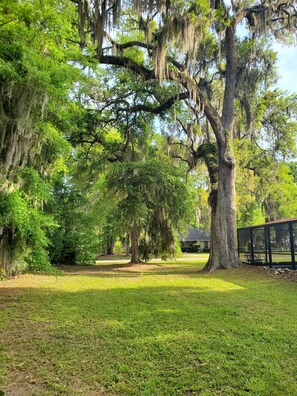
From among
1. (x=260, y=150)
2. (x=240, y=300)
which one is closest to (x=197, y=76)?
(x=260, y=150)

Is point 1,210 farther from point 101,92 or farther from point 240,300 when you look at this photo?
point 101,92

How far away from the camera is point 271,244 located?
11.9m

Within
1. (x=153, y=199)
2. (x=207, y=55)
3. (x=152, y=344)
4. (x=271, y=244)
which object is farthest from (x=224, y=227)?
(x=152, y=344)

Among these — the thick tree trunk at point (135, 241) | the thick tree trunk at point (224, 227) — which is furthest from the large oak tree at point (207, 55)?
the thick tree trunk at point (135, 241)

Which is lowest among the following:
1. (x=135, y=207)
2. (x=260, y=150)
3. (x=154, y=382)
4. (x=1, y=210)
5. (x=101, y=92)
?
(x=154, y=382)

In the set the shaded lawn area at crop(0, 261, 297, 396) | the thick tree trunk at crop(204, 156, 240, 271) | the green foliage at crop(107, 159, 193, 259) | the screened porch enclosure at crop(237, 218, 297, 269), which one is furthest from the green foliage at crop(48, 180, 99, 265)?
the shaded lawn area at crop(0, 261, 297, 396)

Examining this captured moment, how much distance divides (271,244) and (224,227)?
2064 mm

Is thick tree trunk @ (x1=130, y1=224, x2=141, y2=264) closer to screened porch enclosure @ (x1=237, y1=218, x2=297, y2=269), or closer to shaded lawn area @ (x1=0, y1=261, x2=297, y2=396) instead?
screened porch enclosure @ (x1=237, y1=218, x2=297, y2=269)

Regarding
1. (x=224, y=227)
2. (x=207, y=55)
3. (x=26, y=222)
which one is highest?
(x=207, y=55)

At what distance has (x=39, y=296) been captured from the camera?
674 centimetres

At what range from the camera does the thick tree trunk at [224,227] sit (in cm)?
1159

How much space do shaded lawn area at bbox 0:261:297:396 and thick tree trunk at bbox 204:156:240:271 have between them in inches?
187

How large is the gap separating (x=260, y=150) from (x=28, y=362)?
19.3 meters

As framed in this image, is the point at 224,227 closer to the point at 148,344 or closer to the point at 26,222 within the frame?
the point at 26,222
